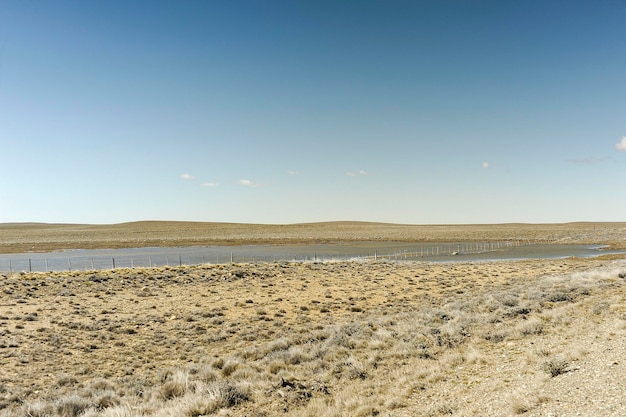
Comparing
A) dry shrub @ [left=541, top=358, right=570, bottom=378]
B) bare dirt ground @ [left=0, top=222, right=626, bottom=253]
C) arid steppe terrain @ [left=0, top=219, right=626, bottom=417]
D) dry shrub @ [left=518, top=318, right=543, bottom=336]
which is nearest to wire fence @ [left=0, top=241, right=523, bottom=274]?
arid steppe terrain @ [left=0, top=219, right=626, bottom=417]

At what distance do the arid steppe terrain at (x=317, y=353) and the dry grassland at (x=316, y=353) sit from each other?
5 cm

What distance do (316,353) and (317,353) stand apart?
3cm

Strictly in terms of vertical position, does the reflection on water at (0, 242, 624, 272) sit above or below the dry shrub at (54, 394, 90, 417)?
below

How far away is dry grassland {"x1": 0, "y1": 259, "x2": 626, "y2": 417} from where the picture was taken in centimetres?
815

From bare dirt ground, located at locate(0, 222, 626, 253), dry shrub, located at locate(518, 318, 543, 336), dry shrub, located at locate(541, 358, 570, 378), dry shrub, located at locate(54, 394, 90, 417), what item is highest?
dry shrub, located at locate(541, 358, 570, 378)

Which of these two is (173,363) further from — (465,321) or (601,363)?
(601,363)

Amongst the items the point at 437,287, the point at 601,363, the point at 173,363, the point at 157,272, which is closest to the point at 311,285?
the point at 437,287

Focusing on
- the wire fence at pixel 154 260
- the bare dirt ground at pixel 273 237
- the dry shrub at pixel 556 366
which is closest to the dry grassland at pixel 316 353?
the dry shrub at pixel 556 366

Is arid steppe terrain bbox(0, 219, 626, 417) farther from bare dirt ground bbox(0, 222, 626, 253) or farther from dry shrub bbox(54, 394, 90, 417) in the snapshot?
bare dirt ground bbox(0, 222, 626, 253)

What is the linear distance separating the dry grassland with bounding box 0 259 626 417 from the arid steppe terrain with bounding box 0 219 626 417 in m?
0.05

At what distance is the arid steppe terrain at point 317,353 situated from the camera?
8.14 meters

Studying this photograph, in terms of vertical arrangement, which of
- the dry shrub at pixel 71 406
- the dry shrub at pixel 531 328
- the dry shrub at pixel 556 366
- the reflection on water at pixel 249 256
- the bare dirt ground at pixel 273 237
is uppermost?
the dry shrub at pixel 556 366

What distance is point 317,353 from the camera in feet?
40.9

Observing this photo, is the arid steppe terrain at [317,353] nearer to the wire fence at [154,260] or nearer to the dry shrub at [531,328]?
the dry shrub at [531,328]
